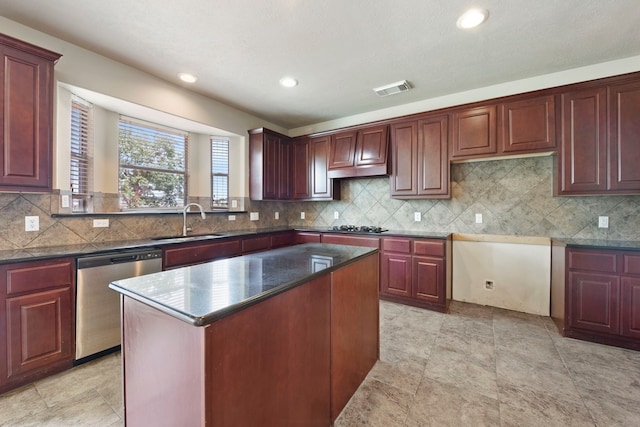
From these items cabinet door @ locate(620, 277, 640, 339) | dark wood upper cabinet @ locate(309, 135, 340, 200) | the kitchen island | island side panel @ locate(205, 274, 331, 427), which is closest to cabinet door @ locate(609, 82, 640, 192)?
cabinet door @ locate(620, 277, 640, 339)

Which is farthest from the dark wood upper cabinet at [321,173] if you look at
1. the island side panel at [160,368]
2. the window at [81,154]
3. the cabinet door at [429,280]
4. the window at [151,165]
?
the island side panel at [160,368]

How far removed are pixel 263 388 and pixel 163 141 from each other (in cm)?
355

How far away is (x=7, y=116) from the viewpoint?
1884 millimetres

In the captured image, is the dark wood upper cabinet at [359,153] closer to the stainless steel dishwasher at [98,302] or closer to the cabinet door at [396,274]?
the cabinet door at [396,274]

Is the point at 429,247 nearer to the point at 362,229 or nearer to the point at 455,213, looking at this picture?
the point at 455,213

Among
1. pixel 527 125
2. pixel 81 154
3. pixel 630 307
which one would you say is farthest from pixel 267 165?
pixel 630 307

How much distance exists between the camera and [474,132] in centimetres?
315

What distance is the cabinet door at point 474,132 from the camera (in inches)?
120

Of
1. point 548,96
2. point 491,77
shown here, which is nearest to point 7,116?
point 491,77

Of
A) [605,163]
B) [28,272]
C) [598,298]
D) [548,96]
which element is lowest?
[598,298]

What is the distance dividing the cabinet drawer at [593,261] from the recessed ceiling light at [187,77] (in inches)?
171

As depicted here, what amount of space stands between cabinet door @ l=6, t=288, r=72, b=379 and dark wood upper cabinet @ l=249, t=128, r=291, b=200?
8.58ft

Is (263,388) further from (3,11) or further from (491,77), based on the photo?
(491,77)

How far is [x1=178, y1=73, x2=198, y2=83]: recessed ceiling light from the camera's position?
2963 mm
